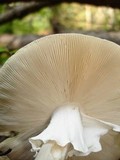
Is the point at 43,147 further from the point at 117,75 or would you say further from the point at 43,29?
the point at 43,29

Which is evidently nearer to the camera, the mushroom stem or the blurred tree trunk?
the mushroom stem

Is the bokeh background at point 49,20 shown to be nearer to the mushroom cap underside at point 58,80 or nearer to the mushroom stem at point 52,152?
the mushroom cap underside at point 58,80

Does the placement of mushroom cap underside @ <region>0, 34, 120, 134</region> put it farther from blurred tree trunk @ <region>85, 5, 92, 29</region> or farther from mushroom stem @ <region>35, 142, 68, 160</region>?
blurred tree trunk @ <region>85, 5, 92, 29</region>

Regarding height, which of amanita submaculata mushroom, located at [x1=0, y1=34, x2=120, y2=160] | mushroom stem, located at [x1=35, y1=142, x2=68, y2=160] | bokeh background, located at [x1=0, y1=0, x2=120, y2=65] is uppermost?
bokeh background, located at [x1=0, y1=0, x2=120, y2=65]

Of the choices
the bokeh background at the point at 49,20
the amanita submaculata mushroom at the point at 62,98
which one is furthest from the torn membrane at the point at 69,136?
the bokeh background at the point at 49,20

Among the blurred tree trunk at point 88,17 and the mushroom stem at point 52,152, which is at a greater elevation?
the blurred tree trunk at point 88,17

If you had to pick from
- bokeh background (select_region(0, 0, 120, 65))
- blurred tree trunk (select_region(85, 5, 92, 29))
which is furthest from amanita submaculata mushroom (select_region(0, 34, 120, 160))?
blurred tree trunk (select_region(85, 5, 92, 29))

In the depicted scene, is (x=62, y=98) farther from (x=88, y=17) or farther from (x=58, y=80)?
(x=88, y=17)

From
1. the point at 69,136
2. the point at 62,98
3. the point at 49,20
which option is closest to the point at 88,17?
the point at 49,20
